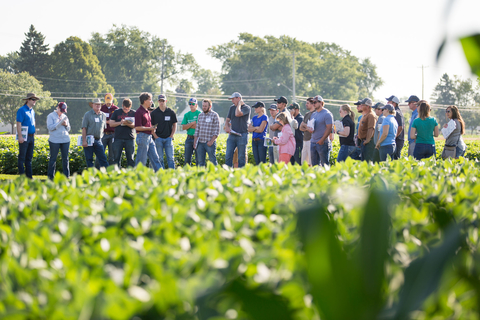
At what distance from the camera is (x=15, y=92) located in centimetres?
6400

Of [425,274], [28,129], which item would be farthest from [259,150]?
[425,274]

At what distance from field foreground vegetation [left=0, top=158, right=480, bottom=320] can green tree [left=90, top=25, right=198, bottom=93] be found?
244 feet

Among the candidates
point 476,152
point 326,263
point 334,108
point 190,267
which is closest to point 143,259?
point 190,267

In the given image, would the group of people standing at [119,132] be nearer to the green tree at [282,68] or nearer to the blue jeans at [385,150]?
the blue jeans at [385,150]

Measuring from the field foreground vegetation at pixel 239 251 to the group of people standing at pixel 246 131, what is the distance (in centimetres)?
436

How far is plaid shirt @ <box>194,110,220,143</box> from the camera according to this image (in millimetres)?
9922

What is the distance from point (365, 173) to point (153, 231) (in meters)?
2.53

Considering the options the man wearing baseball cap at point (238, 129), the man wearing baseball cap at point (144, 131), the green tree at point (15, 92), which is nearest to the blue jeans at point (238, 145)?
the man wearing baseball cap at point (238, 129)

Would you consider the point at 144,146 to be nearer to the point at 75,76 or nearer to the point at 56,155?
the point at 56,155

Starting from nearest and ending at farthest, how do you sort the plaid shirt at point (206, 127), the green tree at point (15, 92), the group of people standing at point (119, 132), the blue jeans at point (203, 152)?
the group of people standing at point (119, 132)
the plaid shirt at point (206, 127)
the blue jeans at point (203, 152)
the green tree at point (15, 92)

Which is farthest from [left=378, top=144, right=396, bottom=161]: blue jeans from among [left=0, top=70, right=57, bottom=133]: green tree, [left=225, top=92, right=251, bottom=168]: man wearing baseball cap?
[left=0, top=70, right=57, bottom=133]: green tree

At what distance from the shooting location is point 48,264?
1862mm

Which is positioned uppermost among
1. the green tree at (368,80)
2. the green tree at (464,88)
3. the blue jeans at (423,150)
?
the green tree at (368,80)

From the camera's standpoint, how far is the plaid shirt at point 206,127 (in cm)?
992
